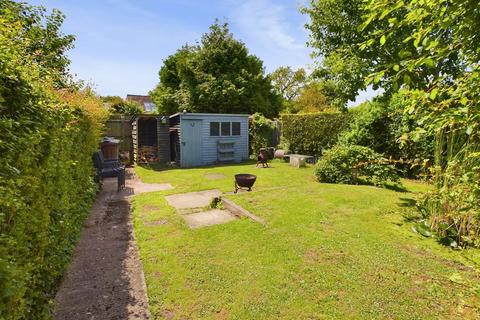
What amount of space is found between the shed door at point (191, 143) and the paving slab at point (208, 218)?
7.87 meters

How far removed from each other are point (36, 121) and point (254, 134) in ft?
46.0

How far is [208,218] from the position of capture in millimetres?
5738

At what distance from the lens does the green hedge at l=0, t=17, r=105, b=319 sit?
1637 mm

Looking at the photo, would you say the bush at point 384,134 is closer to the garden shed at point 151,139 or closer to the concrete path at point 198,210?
the concrete path at point 198,210

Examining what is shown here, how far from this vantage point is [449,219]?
15.0ft

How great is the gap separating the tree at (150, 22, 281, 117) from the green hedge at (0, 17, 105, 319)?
18.2 meters

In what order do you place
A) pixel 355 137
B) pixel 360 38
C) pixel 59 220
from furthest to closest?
pixel 355 137
pixel 360 38
pixel 59 220

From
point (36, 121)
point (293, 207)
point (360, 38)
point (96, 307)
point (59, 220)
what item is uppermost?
point (360, 38)

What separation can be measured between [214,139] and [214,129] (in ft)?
1.84

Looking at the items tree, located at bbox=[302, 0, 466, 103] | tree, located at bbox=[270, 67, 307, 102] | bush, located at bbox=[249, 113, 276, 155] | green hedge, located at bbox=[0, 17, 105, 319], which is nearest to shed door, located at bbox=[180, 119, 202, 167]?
bush, located at bbox=[249, 113, 276, 155]

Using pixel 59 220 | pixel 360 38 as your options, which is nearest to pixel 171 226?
pixel 59 220

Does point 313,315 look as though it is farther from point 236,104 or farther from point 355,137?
point 236,104

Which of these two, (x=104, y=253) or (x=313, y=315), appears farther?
(x=104, y=253)

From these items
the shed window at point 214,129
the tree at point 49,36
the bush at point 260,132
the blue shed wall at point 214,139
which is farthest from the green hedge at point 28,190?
the bush at point 260,132
